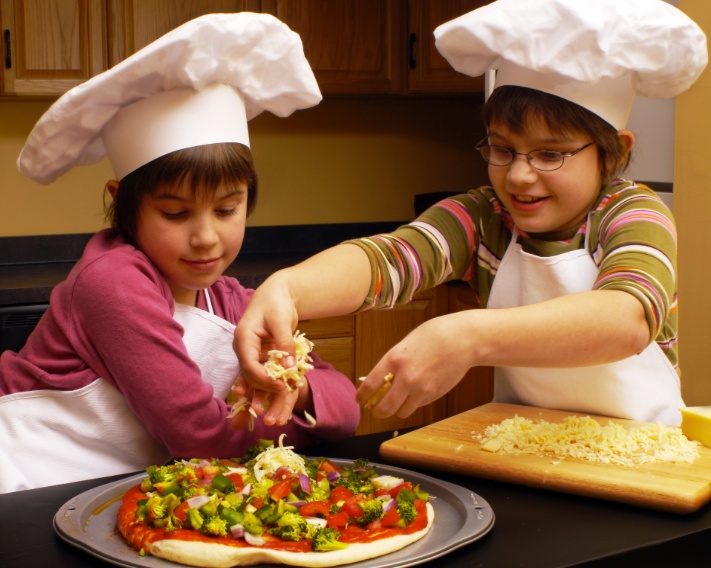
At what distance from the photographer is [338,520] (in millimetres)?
1009

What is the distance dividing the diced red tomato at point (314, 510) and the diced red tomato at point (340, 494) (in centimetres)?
A: 2

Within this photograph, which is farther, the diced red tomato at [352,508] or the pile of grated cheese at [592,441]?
the pile of grated cheese at [592,441]

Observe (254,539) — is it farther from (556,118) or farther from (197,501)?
(556,118)

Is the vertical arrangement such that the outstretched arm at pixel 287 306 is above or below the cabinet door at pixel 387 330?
above

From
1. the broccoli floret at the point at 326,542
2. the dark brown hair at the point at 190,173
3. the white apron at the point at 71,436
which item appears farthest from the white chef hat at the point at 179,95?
the broccoli floret at the point at 326,542

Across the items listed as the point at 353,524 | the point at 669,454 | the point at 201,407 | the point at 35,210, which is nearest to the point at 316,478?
the point at 353,524

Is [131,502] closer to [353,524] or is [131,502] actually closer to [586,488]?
[353,524]

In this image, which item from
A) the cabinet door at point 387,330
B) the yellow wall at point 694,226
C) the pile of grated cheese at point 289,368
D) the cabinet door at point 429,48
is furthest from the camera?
the cabinet door at point 429,48

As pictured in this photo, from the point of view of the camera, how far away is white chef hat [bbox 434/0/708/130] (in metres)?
1.30

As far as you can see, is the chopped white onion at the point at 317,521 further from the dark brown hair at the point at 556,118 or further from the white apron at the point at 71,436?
the dark brown hair at the point at 556,118

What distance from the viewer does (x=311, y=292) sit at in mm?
1351

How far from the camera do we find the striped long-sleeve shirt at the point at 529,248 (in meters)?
1.25

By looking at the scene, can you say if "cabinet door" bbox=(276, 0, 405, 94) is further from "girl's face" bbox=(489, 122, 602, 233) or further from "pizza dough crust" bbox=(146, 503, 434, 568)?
"pizza dough crust" bbox=(146, 503, 434, 568)

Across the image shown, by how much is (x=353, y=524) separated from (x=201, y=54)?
694 millimetres
